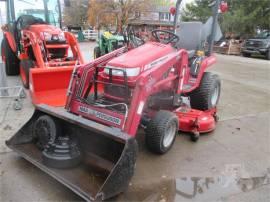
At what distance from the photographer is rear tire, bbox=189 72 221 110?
455cm

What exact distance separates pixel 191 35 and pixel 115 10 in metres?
26.2

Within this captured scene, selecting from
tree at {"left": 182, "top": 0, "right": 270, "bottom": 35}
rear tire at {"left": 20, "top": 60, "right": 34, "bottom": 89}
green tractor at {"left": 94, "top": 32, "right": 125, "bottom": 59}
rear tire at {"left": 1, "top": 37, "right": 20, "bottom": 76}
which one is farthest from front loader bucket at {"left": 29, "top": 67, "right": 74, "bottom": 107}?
tree at {"left": 182, "top": 0, "right": 270, "bottom": 35}

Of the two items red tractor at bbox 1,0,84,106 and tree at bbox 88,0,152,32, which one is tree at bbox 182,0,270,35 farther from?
red tractor at bbox 1,0,84,106

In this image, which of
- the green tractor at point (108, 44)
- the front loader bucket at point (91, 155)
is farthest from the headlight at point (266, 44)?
the front loader bucket at point (91, 155)

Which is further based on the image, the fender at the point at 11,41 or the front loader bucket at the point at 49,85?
the fender at the point at 11,41

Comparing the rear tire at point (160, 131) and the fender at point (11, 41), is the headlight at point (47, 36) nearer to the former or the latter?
the fender at point (11, 41)

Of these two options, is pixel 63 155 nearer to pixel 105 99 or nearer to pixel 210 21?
pixel 105 99

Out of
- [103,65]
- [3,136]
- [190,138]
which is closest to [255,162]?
[190,138]

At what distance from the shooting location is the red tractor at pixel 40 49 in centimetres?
507

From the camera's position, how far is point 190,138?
3959 millimetres

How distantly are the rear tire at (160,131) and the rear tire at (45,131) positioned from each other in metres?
0.99

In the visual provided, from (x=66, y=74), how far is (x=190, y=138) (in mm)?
2588

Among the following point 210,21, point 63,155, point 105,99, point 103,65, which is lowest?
point 63,155

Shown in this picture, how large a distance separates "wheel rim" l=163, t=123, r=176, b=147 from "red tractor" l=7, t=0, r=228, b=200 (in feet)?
0.04
